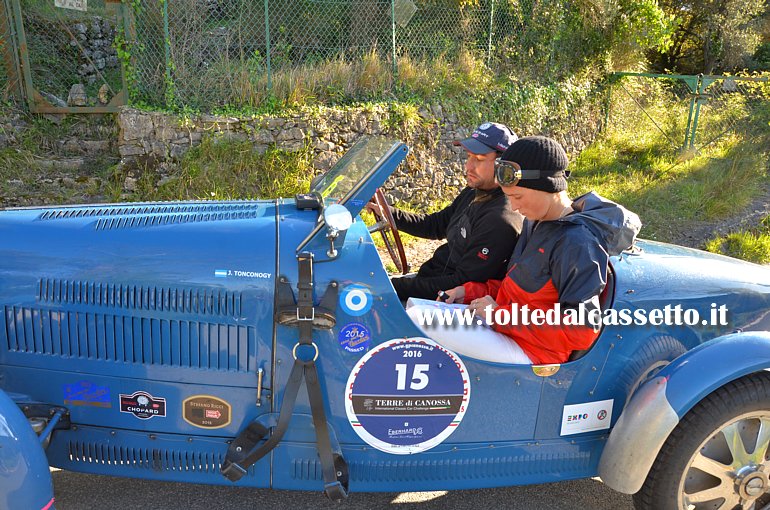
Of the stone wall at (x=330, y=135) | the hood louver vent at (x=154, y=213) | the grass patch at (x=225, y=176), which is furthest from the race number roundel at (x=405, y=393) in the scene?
the stone wall at (x=330, y=135)

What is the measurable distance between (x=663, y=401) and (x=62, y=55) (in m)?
9.07

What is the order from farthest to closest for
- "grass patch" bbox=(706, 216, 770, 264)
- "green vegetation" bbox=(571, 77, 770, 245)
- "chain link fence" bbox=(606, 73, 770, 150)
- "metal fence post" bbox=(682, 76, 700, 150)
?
"chain link fence" bbox=(606, 73, 770, 150) < "metal fence post" bbox=(682, 76, 700, 150) < "green vegetation" bbox=(571, 77, 770, 245) < "grass patch" bbox=(706, 216, 770, 264)

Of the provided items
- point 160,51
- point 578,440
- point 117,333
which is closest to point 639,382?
point 578,440

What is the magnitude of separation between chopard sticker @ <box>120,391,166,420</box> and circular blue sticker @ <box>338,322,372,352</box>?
74 centimetres

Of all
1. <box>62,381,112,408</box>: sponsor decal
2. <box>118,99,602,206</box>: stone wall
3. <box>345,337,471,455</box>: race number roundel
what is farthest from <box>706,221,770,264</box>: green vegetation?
<box>62,381,112,408</box>: sponsor decal

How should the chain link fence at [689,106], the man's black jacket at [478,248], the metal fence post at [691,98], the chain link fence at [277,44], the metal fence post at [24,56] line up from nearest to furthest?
the man's black jacket at [478,248], the chain link fence at [277,44], the metal fence post at [24,56], the metal fence post at [691,98], the chain link fence at [689,106]

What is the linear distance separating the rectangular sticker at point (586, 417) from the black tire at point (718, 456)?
0.26 m

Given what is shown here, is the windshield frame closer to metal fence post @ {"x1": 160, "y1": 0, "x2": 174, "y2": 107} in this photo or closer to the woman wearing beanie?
the woman wearing beanie

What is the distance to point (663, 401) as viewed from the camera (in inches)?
102

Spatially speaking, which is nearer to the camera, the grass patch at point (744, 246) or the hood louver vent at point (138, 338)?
the hood louver vent at point (138, 338)

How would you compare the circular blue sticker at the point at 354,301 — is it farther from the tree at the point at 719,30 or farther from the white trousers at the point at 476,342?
the tree at the point at 719,30

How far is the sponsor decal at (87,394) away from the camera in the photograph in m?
2.52

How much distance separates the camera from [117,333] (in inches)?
98.8

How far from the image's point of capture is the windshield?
2859 millimetres
